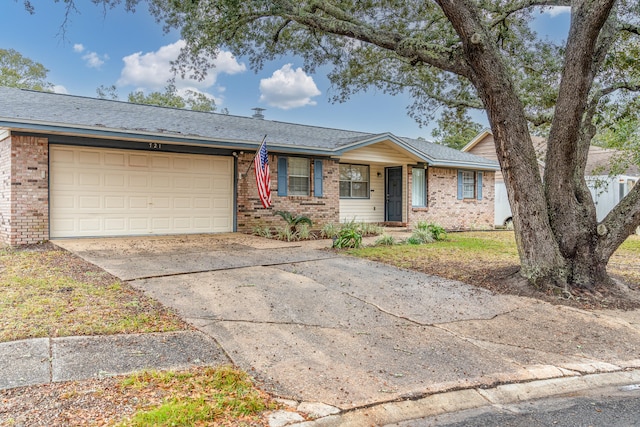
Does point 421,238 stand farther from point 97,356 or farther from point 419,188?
point 97,356

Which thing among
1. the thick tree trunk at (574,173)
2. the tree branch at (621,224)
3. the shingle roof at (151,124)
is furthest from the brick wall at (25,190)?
the tree branch at (621,224)

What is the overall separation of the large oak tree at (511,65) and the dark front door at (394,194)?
4668 mm

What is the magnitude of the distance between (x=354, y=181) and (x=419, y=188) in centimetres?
256

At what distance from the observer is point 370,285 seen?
20.5ft

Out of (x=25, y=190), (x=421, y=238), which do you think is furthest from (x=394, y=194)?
(x=25, y=190)

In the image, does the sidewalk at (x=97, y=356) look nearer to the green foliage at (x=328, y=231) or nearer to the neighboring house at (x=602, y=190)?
the green foliage at (x=328, y=231)

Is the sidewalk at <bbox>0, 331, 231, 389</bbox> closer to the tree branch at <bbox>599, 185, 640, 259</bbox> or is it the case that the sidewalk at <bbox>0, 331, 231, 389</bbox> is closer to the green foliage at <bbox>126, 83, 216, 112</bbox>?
the tree branch at <bbox>599, 185, 640, 259</bbox>

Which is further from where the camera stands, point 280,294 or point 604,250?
point 604,250

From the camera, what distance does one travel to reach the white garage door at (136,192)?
387 inches

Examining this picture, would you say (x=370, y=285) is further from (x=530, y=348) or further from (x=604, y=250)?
(x=604, y=250)

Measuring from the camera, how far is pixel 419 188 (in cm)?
1608

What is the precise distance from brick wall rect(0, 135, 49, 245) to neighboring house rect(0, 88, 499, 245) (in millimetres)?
19

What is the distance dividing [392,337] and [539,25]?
358 inches

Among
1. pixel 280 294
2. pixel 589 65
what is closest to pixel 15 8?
pixel 280 294
